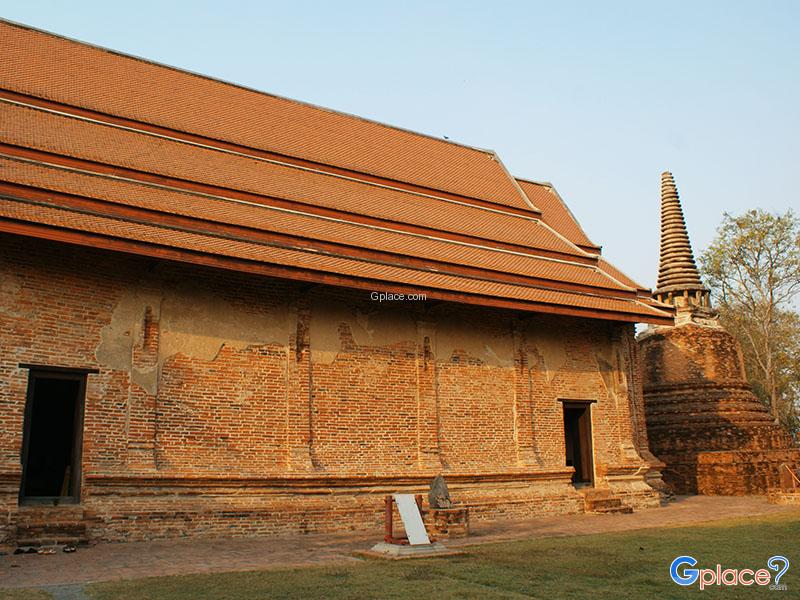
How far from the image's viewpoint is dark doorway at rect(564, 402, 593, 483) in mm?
15773

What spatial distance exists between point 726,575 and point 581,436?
28.0 ft

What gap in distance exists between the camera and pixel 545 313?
48.6ft

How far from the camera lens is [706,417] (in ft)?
68.3

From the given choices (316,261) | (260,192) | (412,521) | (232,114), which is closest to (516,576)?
(412,521)

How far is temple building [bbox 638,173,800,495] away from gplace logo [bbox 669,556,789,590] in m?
12.1

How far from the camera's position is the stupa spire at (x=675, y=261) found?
75.9 ft

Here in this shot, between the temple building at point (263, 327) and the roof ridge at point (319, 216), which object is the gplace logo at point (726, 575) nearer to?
the temple building at point (263, 327)

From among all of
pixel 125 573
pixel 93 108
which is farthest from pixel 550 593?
pixel 93 108

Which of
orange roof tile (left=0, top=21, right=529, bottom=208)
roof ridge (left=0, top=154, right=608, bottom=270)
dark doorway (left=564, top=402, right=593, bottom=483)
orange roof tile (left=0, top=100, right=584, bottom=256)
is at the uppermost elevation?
orange roof tile (left=0, top=21, right=529, bottom=208)

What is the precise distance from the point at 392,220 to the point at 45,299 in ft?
21.6

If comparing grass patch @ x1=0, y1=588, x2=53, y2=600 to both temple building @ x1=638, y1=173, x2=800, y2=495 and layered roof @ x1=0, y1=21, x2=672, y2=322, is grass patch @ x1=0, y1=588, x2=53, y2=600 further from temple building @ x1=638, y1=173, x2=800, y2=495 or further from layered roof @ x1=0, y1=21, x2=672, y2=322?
temple building @ x1=638, y1=173, x2=800, y2=495

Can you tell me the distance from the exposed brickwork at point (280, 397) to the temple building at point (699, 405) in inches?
181

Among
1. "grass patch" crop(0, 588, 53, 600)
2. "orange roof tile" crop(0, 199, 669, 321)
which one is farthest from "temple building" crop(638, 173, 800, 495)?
"grass patch" crop(0, 588, 53, 600)

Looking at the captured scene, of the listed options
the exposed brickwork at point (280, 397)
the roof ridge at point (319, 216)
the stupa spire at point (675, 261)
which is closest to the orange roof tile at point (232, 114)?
the roof ridge at point (319, 216)
